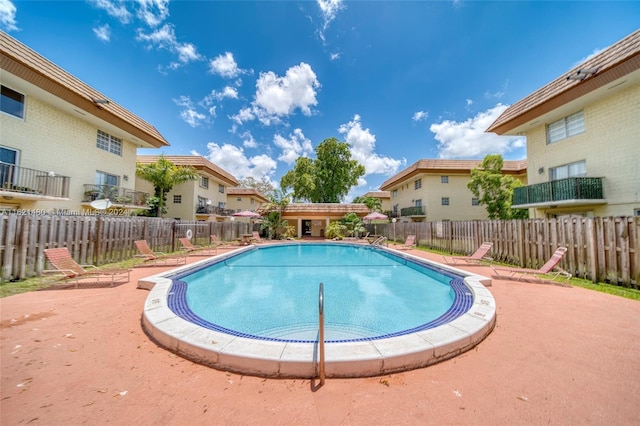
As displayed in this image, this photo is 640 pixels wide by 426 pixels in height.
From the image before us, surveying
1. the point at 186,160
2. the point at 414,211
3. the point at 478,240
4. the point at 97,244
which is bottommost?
the point at 97,244

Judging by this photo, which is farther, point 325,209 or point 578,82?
point 325,209

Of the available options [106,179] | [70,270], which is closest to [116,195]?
[106,179]

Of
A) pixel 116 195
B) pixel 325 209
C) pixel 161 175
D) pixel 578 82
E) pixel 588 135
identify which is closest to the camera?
pixel 578 82

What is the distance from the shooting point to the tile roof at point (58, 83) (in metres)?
10.1

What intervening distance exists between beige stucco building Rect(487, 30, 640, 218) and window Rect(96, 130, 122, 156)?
25.9 m

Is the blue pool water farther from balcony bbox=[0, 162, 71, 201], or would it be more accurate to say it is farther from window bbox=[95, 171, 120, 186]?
window bbox=[95, 171, 120, 186]

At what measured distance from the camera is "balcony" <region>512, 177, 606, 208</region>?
1146cm

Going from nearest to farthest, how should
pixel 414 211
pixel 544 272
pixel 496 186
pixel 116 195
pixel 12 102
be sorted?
pixel 544 272, pixel 12 102, pixel 116 195, pixel 496 186, pixel 414 211

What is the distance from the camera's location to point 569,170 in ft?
43.1

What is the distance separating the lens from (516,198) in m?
15.5

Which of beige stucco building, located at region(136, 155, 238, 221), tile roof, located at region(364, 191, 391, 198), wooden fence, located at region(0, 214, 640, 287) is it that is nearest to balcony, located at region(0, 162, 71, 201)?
wooden fence, located at region(0, 214, 640, 287)

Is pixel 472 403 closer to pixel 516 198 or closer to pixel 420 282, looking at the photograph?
pixel 420 282

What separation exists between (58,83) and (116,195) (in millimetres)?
7435

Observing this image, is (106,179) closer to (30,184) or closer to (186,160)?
(30,184)
